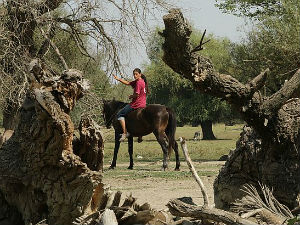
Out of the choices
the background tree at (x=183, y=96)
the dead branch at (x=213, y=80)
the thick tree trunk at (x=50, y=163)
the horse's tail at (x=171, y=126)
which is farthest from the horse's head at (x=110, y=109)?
the background tree at (x=183, y=96)

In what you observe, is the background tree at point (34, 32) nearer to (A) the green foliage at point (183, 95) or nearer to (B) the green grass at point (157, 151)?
(B) the green grass at point (157, 151)

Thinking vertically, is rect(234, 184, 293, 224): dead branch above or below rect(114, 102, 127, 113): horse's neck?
below

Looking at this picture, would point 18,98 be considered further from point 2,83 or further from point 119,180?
point 119,180

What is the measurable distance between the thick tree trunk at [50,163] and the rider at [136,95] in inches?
417

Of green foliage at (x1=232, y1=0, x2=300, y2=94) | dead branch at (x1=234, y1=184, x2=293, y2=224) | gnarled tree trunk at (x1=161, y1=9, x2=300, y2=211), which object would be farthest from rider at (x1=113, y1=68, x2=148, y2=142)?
dead branch at (x1=234, y1=184, x2=293, y2=224)

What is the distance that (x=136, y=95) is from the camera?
18.5 meters

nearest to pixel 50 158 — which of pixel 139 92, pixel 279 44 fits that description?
pixel 139 92

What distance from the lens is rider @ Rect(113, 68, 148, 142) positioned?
713 inches

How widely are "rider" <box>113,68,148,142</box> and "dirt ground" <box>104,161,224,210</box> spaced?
116 inches

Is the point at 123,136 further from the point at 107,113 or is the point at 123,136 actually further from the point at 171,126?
the point at 107,113

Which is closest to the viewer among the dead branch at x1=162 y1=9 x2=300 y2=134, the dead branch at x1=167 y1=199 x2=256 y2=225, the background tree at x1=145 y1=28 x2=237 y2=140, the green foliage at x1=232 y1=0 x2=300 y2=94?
the dead branch at x1=167 y1=199 x2=256 y2=225

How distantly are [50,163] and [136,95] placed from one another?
11.4 metres

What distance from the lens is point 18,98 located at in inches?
718

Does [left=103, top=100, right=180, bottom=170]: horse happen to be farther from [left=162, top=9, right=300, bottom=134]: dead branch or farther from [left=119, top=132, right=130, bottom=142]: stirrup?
[left=162, top=9, right=300, bottom=134]: dead branch
